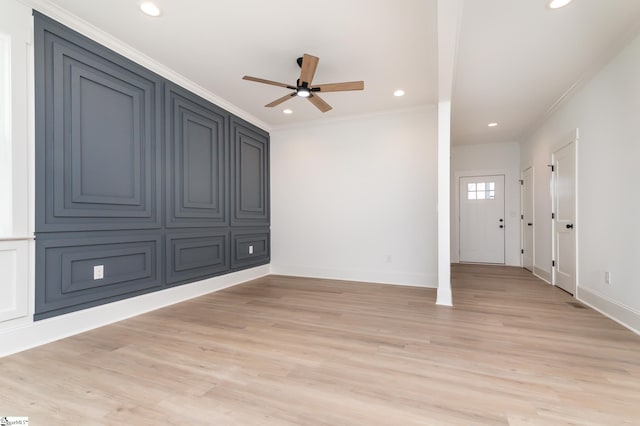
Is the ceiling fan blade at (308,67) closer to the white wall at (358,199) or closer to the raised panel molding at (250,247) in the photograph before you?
the white wall at (358,199)

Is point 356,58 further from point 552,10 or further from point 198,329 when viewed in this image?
point 198,329

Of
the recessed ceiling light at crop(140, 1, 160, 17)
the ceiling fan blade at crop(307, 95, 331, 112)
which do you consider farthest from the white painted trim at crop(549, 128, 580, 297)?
A: the recessed ceiling light at crop(140, 1, 160, 17)

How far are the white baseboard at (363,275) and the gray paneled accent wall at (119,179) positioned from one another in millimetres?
1216

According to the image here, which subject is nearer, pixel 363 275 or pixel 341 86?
pixel 341 86

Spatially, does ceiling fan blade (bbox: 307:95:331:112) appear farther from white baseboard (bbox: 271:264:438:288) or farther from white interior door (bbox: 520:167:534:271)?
white interior door (bbox: 520:167:534:271)

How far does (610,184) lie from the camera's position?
2.95m

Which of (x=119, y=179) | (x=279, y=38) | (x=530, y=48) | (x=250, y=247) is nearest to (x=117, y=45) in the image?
(x=119, y=179)

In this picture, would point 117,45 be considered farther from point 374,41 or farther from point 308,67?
point 374,41

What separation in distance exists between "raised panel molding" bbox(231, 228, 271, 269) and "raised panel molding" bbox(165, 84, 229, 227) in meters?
0.40

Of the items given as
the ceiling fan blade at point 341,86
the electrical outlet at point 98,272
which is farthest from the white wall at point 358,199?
the electrical outlet at point 98,272

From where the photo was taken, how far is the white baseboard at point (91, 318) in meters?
2.19

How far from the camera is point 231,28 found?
266cm

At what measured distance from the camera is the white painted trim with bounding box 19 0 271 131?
2393mm

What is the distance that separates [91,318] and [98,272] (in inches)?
16.3
